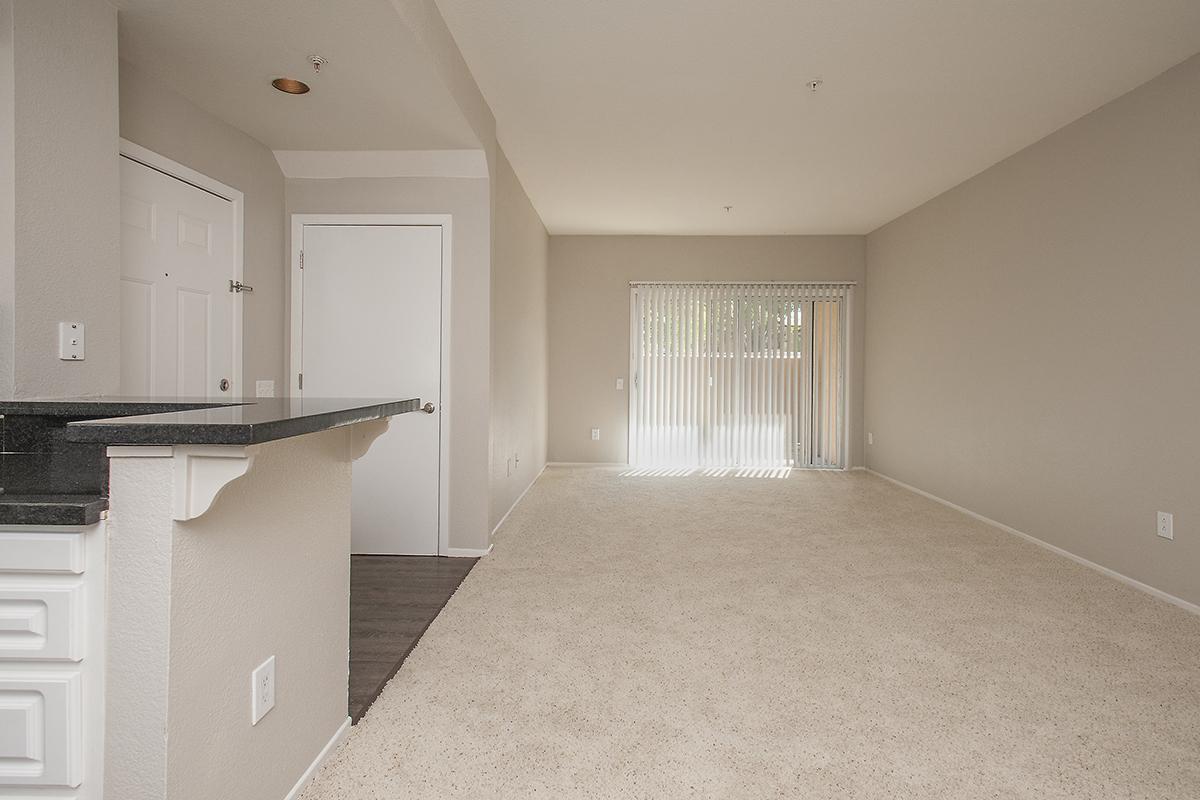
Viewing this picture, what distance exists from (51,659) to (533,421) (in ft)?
16.6

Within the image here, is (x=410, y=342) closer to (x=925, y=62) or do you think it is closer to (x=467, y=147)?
(x=467, y=147)

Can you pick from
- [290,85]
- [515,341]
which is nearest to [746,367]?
[515,341]

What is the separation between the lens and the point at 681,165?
4.77 m

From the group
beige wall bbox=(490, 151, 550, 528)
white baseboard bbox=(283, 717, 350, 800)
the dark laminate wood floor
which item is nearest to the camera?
white baseboard bbox=(283, 717, 350, 800)

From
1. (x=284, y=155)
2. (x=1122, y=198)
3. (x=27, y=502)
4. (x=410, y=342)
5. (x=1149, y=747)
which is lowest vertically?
(x=1149, y=747)

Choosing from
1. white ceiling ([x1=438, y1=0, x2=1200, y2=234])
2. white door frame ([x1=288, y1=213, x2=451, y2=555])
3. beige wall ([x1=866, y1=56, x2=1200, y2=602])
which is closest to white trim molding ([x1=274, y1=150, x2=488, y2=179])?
white door frame ([x1=288, y1=213, x2=451, y2=555])

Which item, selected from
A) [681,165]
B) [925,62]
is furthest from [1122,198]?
[681,165]

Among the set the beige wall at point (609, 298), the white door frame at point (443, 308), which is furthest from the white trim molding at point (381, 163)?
the beige wall at point (609, 298)

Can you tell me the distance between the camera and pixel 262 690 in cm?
144

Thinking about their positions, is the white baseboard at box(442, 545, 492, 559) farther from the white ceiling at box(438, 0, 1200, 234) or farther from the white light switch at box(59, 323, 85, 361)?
the white ceiling at box(438, 0, 1200, 234)

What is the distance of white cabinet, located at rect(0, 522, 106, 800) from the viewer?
111 centimetres

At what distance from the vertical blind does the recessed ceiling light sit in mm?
4579

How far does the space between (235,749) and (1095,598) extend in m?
3.56

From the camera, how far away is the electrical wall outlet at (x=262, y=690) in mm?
A: 1407
